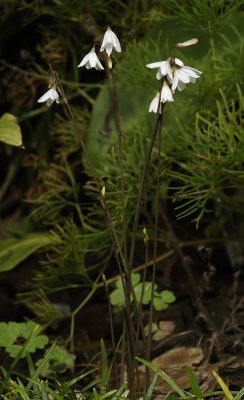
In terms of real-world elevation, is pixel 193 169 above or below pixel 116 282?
above

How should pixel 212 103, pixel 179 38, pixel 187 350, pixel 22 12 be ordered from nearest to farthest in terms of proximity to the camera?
pixel 187 350 < pixel 212 103 < pixel 179 38 < pixel 22 12

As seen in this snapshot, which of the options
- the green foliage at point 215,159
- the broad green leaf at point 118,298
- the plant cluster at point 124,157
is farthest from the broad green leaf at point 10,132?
the broad green leaf at point 118,298

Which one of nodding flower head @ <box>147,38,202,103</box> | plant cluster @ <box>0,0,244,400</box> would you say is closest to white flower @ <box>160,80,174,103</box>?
nodding flower head @ <box>147,38,202,103</box>

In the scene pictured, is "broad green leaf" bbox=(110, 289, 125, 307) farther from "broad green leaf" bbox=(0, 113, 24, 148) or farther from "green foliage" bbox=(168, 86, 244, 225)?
"broad green leaf" bbox=(0, 113, 24, 148)

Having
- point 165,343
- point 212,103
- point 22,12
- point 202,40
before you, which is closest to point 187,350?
point 165,343

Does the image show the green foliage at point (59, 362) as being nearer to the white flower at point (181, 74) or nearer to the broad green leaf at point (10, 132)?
the broad green leaf at point (10, 132)

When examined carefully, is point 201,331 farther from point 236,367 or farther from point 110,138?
point 110,138

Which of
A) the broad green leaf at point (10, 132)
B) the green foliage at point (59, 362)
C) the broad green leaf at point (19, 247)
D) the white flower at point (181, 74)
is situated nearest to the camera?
the white flower at point (181, 74)
